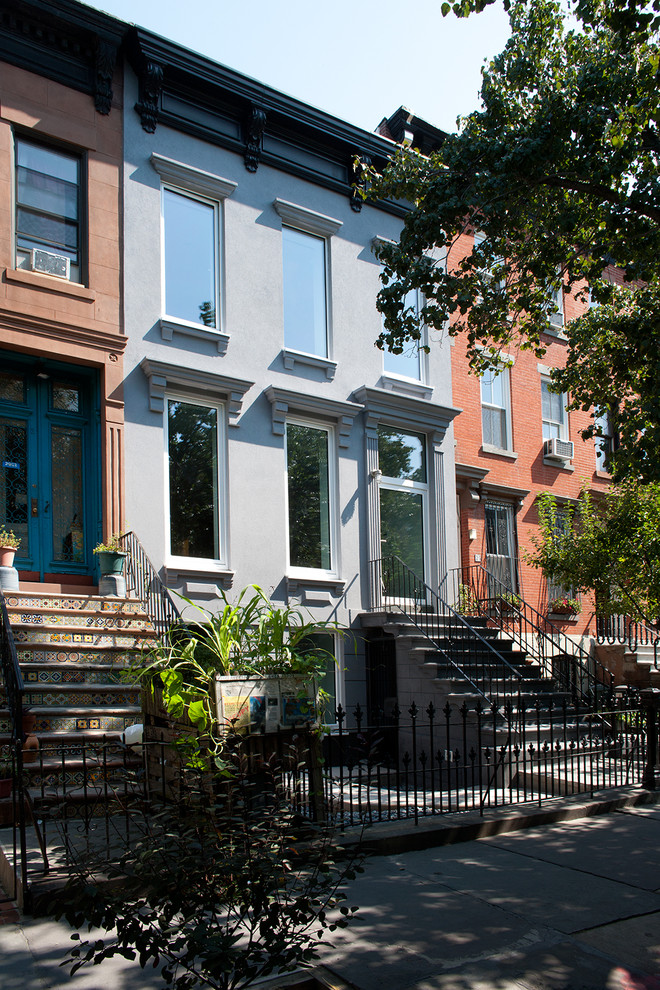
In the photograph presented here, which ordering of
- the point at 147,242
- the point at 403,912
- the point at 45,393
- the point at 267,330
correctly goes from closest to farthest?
1. the point at 403,912
2. the point at 45,393
3. the point at 147,242
4. the point at 267,330

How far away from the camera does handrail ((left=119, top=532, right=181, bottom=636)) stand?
34.9ft

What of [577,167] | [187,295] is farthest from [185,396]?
[577,167]

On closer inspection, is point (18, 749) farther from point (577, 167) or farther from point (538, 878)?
point (577, 167)

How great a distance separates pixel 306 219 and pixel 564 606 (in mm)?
9872

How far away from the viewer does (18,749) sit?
573 centimetres

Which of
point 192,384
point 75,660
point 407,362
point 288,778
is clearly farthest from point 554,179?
point 75,660

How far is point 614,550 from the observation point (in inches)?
546

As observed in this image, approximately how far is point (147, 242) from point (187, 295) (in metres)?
1.01

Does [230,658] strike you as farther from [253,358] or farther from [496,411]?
[496,411]

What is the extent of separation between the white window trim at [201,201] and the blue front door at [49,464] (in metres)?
1.60

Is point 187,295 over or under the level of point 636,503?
over

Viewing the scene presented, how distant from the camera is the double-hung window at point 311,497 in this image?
13883 mm

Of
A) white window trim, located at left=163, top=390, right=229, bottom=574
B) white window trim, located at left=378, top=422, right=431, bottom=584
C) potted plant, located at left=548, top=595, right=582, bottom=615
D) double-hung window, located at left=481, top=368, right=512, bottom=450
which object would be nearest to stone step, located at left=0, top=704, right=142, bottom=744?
white window trim, located at left=163, top=390, right=229, bottom=574

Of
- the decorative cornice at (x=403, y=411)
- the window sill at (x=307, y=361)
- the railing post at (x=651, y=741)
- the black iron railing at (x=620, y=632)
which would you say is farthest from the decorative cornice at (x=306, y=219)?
the black iron railing at (x=620, y=632)
